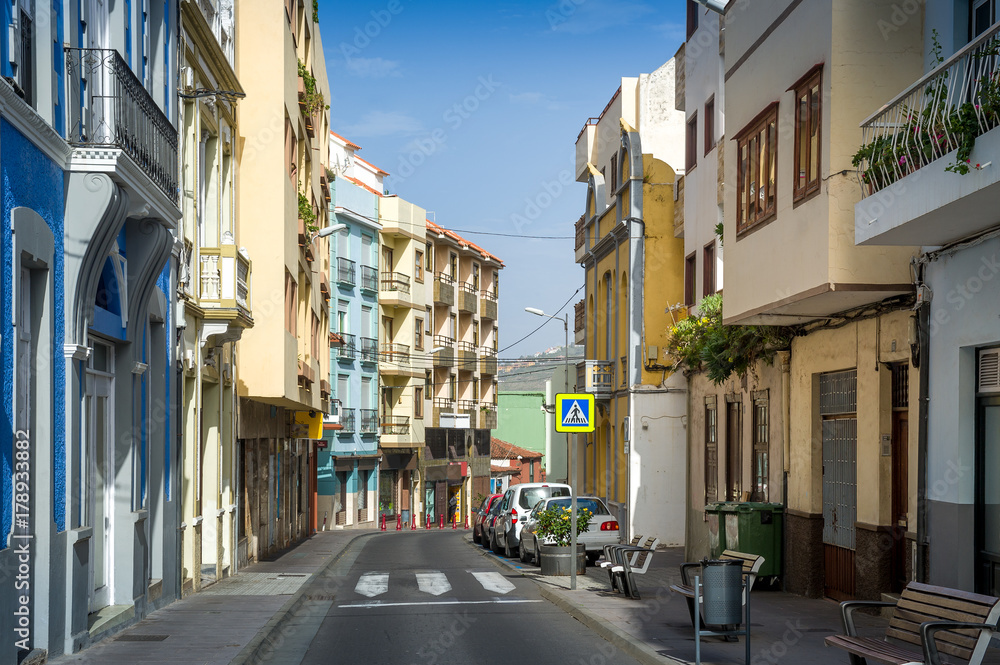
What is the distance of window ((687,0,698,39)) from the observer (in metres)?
27.6

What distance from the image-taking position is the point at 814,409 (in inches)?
663

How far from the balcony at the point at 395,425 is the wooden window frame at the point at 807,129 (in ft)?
144

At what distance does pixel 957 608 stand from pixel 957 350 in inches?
181

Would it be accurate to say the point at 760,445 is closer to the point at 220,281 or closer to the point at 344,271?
the point at 220,281

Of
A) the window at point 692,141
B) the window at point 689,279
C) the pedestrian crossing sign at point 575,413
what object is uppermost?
the window at point 692,141

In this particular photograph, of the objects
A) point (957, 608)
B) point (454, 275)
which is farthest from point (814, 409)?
point (454, 275)

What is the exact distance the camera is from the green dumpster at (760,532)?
1725cm

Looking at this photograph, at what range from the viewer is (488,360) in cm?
7050

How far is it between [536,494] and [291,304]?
7.73 meters

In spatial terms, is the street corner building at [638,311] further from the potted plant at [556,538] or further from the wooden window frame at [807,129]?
the wooden window frame at [807,129]

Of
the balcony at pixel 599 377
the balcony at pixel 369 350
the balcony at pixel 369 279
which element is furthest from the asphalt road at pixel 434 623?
the balcony at pixel 369 279

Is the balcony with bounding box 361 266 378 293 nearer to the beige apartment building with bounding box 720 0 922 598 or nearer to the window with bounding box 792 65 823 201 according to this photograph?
the beige apartment building with bounding box 720 0 922 598

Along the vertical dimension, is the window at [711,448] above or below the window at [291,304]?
below

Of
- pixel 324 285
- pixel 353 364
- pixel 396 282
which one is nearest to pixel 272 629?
pixel 324 285
